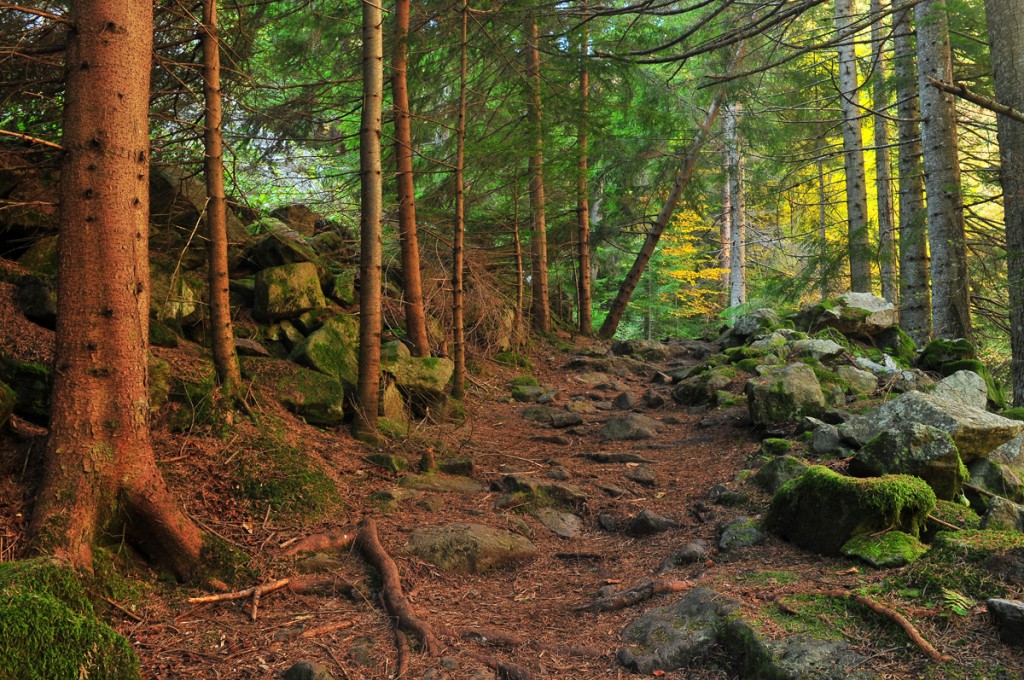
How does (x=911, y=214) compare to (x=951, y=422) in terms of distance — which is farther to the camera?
(x=911, y=214)

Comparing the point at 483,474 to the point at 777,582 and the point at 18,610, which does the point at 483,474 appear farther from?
the point at 18,610

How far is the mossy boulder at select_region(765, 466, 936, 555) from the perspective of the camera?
13.1 ft

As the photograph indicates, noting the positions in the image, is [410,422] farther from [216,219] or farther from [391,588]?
[391,588]

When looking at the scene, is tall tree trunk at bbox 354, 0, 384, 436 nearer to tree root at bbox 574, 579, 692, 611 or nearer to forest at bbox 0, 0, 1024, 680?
forest at bbox 0, 0, 1024, 680

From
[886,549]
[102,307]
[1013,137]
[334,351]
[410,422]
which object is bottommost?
[886,549]

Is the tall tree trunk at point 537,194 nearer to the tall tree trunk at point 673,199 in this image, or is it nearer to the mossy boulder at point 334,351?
the tall tree trunk at point 673,199

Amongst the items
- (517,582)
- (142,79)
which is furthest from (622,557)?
(142,79)

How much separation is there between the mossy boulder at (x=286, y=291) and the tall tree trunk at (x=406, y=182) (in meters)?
1.26

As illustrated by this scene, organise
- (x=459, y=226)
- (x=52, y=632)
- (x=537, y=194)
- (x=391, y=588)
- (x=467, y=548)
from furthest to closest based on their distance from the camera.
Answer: (x=537, y=194) → (x=459, y=226) → (x=467, y=548) → (x=391, y=588) → (x=52, y=632)

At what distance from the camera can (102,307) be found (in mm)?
3639

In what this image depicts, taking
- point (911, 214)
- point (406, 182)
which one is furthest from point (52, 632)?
point (911, 214)

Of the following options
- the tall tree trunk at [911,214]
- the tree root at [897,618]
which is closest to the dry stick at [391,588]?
the tree root at [897,618]

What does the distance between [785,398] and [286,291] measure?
5.86 metres

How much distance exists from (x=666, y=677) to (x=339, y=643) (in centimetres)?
183
